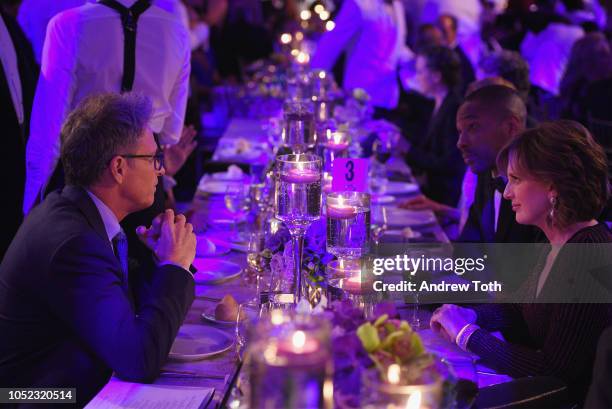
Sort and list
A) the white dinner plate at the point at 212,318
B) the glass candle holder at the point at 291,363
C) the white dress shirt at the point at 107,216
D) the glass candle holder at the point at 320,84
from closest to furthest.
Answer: the glass candle holder at the point at 291,363
the white dress shirt at the point at 107,216
the white dinner plate at the point at 212,318
the glass candle holder at the point at 320,84

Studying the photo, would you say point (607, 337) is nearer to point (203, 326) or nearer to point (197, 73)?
point (203, 326)

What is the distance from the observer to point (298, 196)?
1993mm

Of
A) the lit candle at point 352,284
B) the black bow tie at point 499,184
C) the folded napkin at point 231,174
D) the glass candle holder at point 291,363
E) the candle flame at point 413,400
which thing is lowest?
the folded napkin at point 231,174

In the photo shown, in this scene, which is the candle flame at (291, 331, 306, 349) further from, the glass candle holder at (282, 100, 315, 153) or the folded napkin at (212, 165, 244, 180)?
the folded napkin at (212, 165, 244, 180)

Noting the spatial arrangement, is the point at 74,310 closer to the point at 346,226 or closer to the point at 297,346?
the point at 346,226

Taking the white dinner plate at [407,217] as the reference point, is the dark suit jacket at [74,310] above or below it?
above

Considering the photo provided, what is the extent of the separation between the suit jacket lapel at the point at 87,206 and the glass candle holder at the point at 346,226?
1.85 ft

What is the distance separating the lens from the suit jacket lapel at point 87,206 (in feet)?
6.38

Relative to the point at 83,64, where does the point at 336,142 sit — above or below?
below

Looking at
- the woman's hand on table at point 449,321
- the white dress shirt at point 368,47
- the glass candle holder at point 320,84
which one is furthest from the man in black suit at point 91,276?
the white dress shirt at point 368,47

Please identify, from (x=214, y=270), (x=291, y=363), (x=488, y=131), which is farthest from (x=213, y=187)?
(x=291, y=363)

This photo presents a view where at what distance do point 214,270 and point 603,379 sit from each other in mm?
1493

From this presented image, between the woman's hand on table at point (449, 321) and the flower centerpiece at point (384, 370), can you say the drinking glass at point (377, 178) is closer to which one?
the woman's hand on table at point (449, 321)

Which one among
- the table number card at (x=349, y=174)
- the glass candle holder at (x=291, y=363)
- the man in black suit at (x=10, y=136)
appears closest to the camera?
the glass candle holder at (x=291, y=363)
